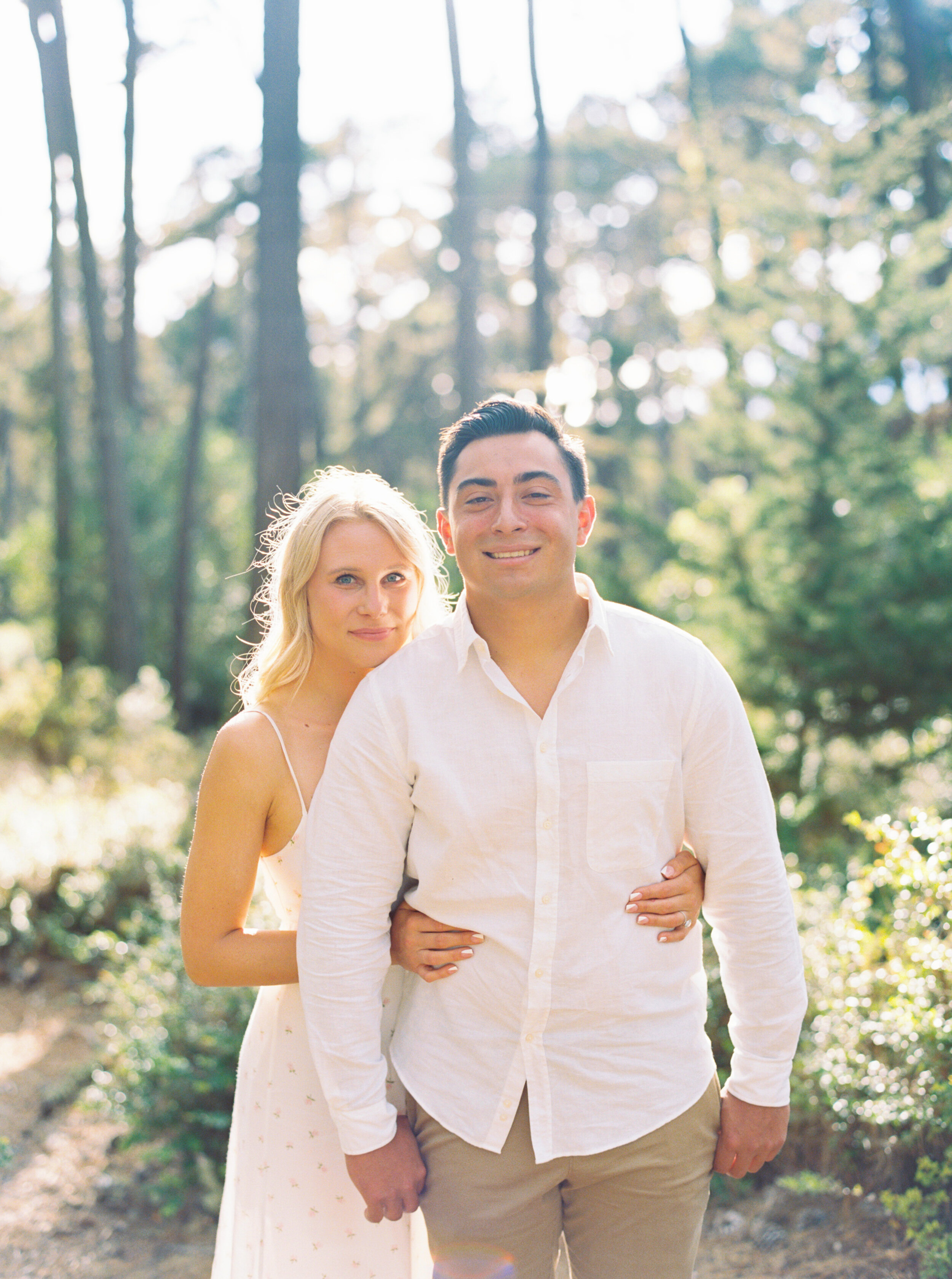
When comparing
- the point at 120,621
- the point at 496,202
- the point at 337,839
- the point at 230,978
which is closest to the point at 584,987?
the point at 337,839

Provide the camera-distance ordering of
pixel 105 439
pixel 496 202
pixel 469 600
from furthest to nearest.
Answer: pixel 496 202 → pixel 105 439 → pixel 469 600

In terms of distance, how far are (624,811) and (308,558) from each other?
36.2 inches

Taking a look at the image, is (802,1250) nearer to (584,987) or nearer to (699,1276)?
(699,1276)

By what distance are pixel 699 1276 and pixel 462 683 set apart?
7.90 feet

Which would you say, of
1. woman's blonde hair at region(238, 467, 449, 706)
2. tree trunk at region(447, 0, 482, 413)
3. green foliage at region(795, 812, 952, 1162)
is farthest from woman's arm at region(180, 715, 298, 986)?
tree trunk at region(447, 0, 482, 413)

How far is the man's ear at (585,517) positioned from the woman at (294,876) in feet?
1.37

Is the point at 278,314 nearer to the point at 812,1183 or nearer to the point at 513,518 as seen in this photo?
the point at 513,518

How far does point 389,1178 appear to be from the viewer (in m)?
1.92

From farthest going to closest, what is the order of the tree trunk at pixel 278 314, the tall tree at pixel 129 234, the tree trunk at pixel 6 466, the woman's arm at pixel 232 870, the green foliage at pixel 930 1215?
the tree trunk at pixel 6 466
the tall tree at pixel 129 234
the tree trunk at pixel 278 314
the green foliage at pixel 930 1215
the woman's arm at pixel 232 870

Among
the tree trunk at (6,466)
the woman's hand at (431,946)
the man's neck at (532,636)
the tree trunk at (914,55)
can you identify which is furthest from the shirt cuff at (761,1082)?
the tree trunk at (6,466)

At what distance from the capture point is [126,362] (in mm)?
19156

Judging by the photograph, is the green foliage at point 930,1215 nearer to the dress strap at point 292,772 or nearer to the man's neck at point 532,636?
the man's neck at point 532,636

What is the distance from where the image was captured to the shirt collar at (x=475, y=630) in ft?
6.45

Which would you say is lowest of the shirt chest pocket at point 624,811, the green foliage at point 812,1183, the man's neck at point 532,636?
the green foliage at point 812,1183
